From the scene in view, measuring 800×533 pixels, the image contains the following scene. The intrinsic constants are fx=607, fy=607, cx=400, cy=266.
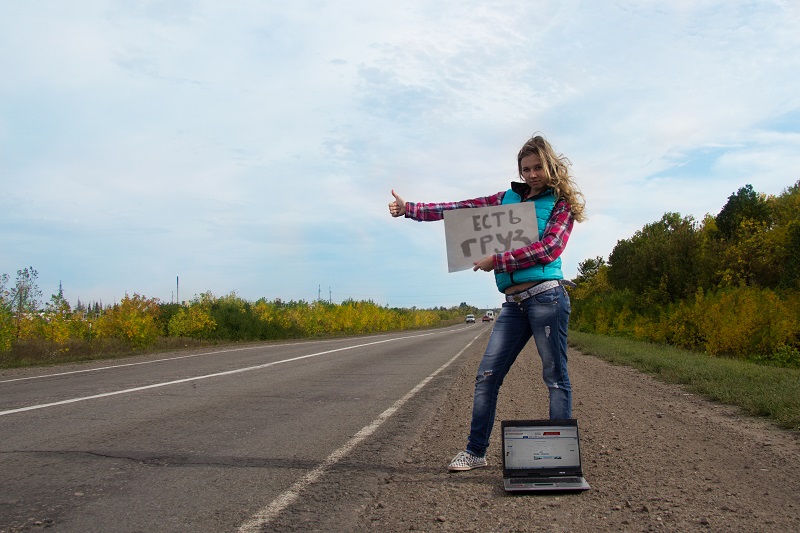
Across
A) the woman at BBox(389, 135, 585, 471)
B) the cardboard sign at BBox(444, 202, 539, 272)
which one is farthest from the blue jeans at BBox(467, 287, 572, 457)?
the cardboard sign at BBox(444, 202, 539, 272)

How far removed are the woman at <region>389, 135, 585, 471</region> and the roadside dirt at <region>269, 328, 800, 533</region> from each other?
515 millimetres

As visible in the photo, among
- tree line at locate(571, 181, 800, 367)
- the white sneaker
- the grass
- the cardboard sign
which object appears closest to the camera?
the cardboard sign

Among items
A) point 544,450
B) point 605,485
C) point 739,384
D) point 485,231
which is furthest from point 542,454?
point 739,384

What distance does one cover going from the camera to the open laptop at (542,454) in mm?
3791

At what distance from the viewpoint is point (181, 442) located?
5.30m

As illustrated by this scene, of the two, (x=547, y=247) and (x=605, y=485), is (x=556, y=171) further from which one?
(x=605, y=485)

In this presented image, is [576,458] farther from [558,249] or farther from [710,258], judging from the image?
[710,258]

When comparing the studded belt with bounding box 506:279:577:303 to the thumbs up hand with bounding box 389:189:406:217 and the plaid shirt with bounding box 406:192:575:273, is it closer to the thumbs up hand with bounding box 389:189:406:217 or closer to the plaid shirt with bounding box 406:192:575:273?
the plaid shirt with bounding box 406:192:575:273

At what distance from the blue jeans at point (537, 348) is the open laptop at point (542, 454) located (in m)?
0.16

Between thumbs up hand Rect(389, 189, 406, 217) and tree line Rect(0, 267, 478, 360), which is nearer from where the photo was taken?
thumbs up hand Rect(389, 189, 406, 217)

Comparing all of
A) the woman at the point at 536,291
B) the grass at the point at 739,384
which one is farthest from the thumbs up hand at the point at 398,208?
the grass at the point at 739,384

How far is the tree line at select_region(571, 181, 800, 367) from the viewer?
16.8 metres

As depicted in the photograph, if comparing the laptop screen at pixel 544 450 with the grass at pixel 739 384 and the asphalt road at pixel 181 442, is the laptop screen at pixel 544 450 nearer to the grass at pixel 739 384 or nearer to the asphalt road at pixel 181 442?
the asphalt road at pixel 181 442

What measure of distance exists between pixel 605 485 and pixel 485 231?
1.80 m
